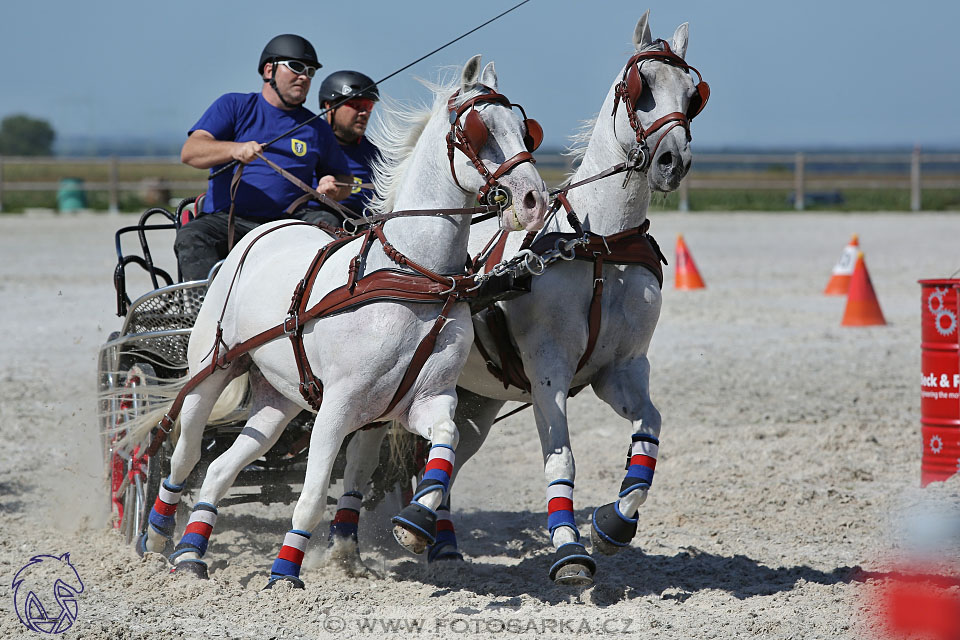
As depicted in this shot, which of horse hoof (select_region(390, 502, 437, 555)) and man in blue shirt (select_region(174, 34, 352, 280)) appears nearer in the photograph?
horse hoof (select_region(390, 502, 437, 555))

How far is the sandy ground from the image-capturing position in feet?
14.2

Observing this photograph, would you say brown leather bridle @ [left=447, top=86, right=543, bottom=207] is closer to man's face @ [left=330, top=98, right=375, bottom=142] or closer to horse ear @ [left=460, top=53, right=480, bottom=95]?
horse ear @ [left=460, top=53, right=480, bottom=95]

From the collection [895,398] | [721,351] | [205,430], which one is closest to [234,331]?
[205,430]

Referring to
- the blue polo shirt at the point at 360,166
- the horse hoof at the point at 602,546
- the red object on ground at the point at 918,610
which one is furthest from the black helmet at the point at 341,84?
the red object on ground at the point at 918,610

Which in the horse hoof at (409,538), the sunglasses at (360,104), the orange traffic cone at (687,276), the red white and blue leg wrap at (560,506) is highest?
the orange traffic cone at (687,276)

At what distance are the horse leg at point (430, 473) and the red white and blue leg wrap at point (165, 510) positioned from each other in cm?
149

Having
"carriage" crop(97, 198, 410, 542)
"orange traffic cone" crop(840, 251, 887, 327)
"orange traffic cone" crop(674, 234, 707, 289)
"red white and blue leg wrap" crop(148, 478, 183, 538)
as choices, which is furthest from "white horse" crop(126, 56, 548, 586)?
"orange traffic cone" crop(674, 234, 707, 289)

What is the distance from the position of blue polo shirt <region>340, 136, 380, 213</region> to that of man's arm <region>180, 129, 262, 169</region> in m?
1.04

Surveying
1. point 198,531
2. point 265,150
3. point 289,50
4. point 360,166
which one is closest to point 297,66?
point 289,50

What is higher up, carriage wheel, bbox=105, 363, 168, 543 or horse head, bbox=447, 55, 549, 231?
horse head, bbox=447, 55, 549, 231

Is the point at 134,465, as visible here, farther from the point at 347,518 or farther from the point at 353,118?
the point at 353,118

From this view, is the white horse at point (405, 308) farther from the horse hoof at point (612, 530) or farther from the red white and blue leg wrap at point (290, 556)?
the horse hoof at point (612, 530)

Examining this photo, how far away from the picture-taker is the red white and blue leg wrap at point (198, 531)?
16.1ft

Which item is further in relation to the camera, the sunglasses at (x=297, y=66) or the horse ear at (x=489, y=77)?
the sunglasses at (x=297, y=66)
